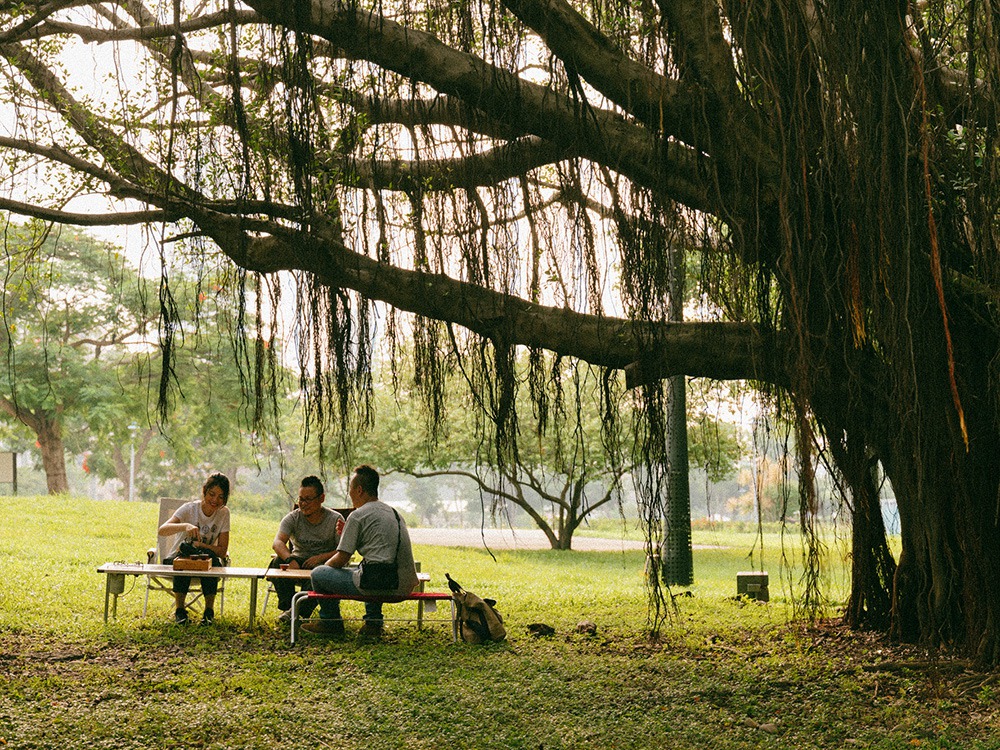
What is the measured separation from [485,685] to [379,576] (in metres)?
1.22

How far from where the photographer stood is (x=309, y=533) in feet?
24.6

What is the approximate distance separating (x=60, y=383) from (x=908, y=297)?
74.5 feet

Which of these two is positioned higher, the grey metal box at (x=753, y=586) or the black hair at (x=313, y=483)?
the black hair at (x=313, y=483)

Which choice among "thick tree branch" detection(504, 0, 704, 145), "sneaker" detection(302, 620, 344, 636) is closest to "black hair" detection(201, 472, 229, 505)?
"sneaker" detection(302, 620, 344, 636)

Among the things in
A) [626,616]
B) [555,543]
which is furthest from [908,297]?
[555,543]

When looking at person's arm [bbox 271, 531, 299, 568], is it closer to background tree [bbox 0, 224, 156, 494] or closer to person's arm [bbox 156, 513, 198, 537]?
person's arm [bbox 156, 513, 198, 537]

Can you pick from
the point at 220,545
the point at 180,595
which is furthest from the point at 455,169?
the point at 180,595

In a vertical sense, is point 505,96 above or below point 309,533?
above

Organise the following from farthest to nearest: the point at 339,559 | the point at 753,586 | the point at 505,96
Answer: the point at 753,586, the point at 339,559, the point at 505,96

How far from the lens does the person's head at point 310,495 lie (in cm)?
726

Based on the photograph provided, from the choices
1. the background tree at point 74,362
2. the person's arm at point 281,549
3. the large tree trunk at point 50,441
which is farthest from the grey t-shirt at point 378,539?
the large tree trunk at point 50,441

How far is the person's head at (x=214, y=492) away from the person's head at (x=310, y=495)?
639 millimetres

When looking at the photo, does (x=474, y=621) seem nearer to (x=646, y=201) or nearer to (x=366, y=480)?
(x=366, y=480)

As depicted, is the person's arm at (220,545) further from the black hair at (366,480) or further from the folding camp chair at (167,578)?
the black hair at (366,480)
